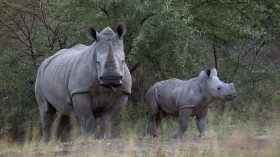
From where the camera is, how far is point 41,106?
12.6m

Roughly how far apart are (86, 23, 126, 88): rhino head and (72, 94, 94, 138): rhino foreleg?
478mm

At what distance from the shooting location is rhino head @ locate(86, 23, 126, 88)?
9.67 m

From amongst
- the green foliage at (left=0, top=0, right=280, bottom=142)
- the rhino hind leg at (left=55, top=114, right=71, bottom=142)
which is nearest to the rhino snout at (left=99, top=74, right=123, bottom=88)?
the rhino hind leg at (left=55, top=114, right=71, bottom=142)

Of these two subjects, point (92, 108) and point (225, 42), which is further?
point (225, 42)

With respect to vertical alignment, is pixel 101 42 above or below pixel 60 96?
above

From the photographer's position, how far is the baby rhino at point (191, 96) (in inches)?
460

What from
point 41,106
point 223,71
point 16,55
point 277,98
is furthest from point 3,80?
point 277,98

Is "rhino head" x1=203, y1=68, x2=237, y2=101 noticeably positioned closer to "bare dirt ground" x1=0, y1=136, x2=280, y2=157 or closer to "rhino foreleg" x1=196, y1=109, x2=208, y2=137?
"rhino foreleg" x1=196, y1=109, x2=208, y2=137

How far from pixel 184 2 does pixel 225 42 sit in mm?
1470

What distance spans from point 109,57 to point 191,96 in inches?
105

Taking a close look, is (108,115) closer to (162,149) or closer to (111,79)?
(111,79)

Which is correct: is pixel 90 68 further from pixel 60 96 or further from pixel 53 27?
pixel 53 27

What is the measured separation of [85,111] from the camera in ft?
33.7

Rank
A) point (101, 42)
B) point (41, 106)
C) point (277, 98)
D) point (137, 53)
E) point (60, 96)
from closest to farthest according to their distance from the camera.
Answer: point (101, 42) → point (60, 96) → point (41, 106) → point (137, 53) → point (277, 98)
